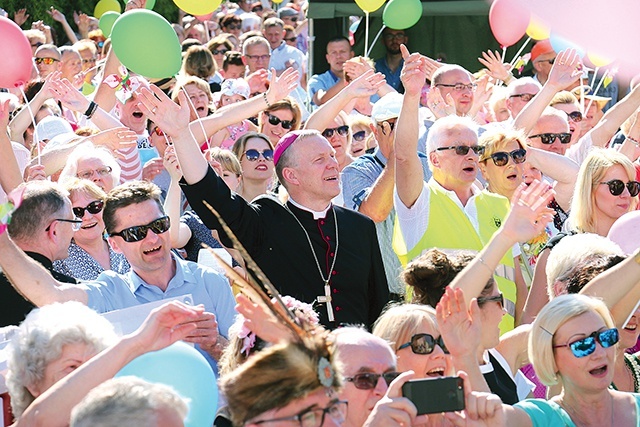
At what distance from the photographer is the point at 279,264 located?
5012 millimetres

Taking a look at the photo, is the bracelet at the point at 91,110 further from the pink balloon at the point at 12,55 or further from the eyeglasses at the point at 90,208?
the eyeglasses at the point at 90,208

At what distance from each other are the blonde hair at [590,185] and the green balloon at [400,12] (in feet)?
12.6

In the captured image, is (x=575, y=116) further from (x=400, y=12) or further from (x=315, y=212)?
(x=315, y=212)

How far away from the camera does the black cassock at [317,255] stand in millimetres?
4977

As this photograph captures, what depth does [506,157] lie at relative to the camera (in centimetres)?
593

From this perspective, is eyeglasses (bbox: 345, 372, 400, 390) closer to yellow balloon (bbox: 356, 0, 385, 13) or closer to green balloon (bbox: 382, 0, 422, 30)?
yellow balloon (bbox: 356, 0, 385, 13)

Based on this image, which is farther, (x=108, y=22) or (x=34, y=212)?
(x=108, y=22)

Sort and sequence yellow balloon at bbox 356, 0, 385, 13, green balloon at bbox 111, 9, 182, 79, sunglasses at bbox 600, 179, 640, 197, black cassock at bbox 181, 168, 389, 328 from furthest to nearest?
yellow balloon at bbox 356, 0, 385, 13 → green balloon at bbox 111, 9, 182, 79 → sunglasses at bbox 600, 179, 640, 197 → black cassock at bbox 181, 168, 389, 328

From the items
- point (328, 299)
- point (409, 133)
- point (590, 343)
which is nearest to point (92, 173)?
point (328, 299)

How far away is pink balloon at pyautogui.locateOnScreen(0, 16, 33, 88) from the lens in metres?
6.26

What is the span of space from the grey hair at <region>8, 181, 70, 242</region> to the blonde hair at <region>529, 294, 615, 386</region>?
6.86 feet

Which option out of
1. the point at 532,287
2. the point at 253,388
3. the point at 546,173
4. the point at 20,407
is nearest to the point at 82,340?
the point at 20,407

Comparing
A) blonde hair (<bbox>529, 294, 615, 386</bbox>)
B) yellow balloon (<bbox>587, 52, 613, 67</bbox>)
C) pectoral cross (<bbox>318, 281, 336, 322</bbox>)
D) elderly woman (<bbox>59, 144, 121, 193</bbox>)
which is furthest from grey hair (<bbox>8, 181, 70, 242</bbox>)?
yellow balloon (<bbox>587, 52, 613, 67</bbox>)

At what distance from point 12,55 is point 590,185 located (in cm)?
335
